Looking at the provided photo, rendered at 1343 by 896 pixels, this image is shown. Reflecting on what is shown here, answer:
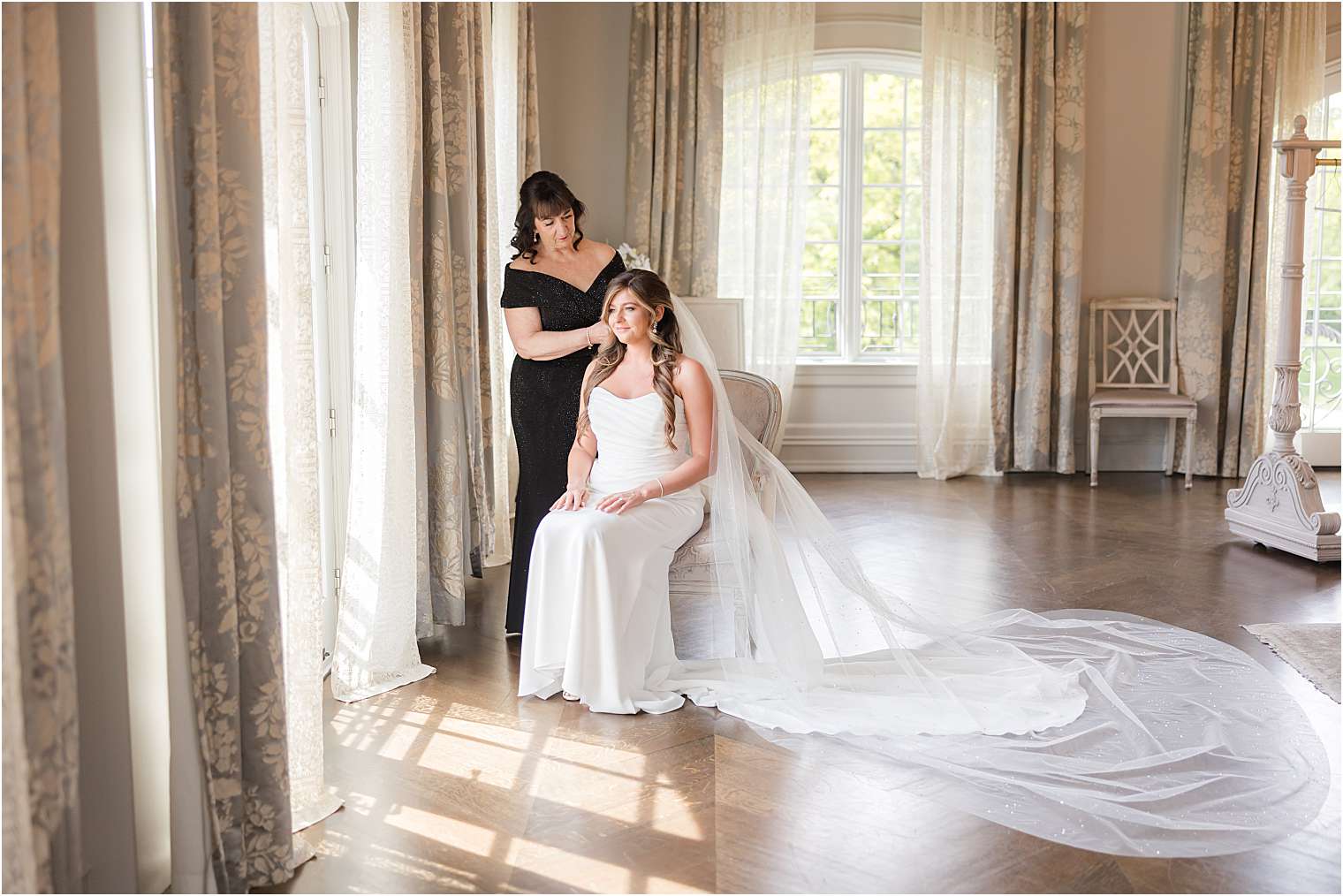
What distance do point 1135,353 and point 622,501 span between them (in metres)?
5.63

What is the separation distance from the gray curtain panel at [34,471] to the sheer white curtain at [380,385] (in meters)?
1.82

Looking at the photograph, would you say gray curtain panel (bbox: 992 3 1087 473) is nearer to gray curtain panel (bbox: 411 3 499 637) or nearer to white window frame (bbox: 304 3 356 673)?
gray curtain panel (bbox: 411 3 499 637)

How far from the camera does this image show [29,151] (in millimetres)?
1703

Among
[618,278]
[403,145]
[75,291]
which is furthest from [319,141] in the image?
[75,291]

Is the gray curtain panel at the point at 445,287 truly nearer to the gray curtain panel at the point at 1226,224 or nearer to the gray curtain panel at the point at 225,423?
the gray curtain panel at the point at 225,423

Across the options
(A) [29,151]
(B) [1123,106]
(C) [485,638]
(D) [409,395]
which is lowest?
(C) [485,638]

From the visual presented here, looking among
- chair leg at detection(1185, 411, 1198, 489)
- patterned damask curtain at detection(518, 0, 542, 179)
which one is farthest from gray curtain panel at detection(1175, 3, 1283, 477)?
patterned damask curtain at detection(518, 0, 542, 179)

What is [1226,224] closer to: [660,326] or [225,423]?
[660,326]

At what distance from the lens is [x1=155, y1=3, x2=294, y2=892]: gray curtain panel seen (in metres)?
2.08

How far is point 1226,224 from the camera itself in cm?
773

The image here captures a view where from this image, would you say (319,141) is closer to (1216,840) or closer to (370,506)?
(370,506)

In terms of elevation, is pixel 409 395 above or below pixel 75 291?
below

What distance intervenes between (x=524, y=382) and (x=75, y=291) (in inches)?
92.2

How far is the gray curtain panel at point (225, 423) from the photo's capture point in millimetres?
2078
